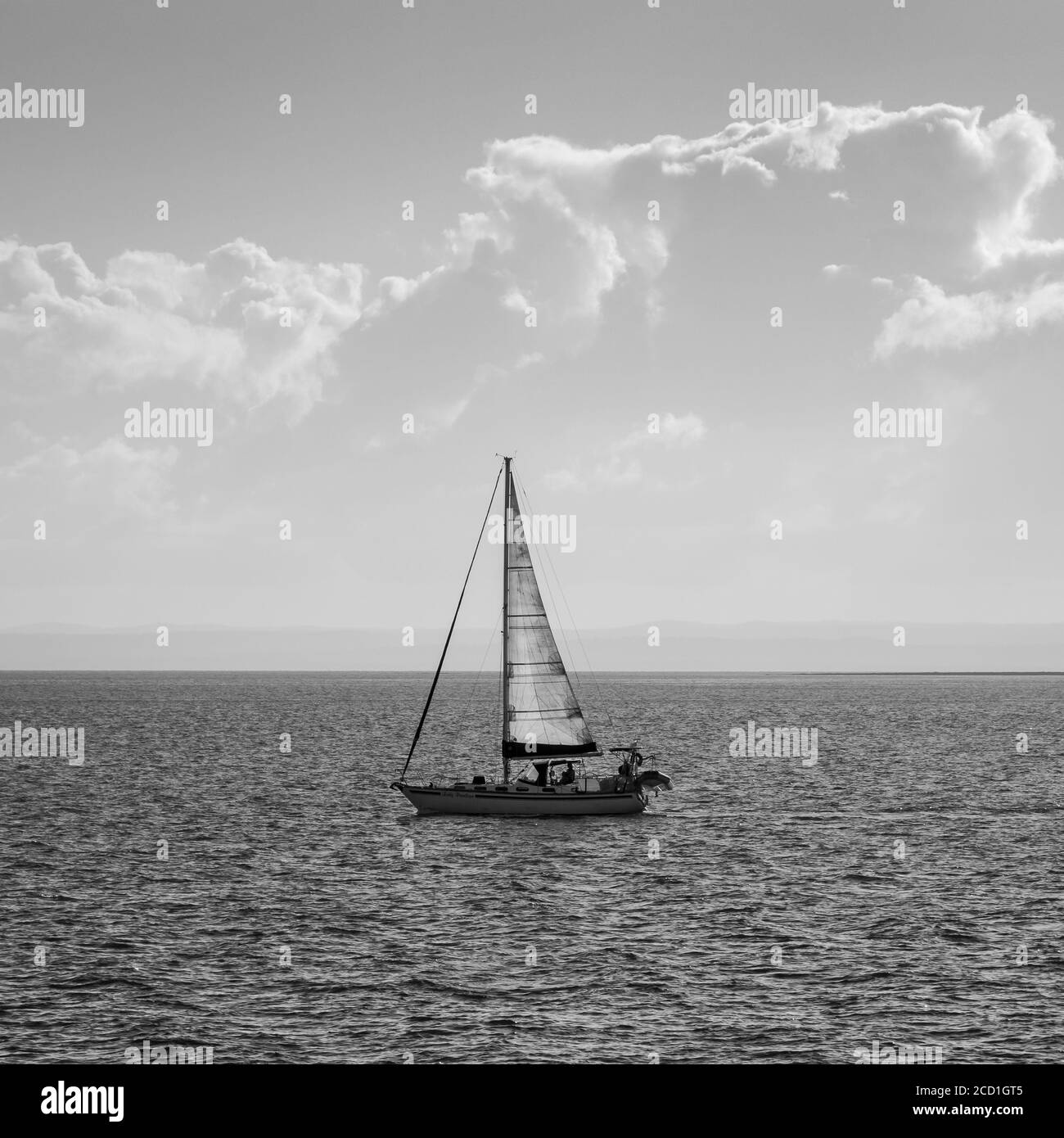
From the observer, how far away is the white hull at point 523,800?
61906mm

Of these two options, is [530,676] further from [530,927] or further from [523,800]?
[530,927]

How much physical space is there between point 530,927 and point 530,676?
23510 mm

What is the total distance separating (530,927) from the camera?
39.2 m

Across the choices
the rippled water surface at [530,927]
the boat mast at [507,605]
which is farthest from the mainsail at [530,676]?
the rippled water surface at [530,927]

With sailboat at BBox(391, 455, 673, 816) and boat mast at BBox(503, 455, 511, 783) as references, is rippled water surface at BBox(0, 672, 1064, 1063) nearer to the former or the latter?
sailboat at BBox(391, 455, 673, 816)

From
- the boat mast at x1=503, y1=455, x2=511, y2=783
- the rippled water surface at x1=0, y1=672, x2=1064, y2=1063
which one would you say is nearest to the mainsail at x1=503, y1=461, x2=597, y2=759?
the boat mast at x1=503, y1=455, x2=511, y2=783

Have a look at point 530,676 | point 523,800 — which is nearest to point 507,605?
point 530,676

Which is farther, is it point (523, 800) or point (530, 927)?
point (523, 800)

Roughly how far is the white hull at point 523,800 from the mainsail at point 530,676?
203cm

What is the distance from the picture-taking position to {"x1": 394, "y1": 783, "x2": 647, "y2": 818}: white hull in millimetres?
61906

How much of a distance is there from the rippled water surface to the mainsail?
13.8ft

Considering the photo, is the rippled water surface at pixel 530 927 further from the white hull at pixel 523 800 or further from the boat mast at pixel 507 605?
the boat mast at pixel 507 605
